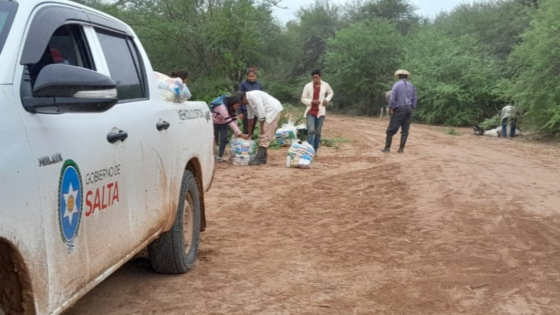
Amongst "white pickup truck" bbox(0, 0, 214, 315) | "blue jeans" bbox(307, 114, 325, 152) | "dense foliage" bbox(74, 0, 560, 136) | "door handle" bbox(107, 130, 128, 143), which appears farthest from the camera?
"dense foliage" bbox(74, 0, 560, 136)

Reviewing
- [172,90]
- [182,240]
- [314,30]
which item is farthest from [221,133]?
[314,30]

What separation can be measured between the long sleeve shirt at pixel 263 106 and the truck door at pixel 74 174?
829 centimetres

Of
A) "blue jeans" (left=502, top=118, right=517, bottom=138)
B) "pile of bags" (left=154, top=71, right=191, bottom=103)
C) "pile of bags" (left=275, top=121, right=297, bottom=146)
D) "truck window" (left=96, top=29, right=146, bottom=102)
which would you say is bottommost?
"blue jeans" (left=502, top=118, right=517, bottom=138)

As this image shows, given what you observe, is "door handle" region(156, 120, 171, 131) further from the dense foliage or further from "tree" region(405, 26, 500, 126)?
"tree" region(405, 26, 500, 126)

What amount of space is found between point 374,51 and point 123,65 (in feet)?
114

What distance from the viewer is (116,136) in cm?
336

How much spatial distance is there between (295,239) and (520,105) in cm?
1769

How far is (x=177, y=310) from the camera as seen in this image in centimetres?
418

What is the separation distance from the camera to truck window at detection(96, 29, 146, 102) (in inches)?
150

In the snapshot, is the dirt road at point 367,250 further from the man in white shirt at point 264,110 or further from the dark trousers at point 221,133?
the dark trousers at point 221,133

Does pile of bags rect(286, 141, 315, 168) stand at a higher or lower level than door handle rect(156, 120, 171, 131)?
lower

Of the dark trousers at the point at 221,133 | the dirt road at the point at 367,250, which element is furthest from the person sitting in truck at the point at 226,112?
the dirt road at the point at 367,250

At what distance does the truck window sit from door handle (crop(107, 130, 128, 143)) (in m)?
0.35

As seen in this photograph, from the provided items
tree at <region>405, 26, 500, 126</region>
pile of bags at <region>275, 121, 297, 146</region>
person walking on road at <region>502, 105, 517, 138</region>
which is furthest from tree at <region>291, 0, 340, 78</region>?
pile of bags at <region>275, 121, 297, 146</region>
